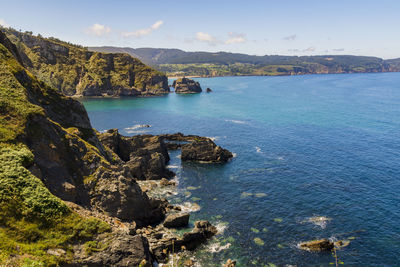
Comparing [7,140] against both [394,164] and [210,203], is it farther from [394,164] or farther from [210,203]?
[394,164]

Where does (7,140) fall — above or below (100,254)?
above

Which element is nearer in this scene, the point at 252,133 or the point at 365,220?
the point at 365,220

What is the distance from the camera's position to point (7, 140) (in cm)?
4269

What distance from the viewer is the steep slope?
35.2 meters

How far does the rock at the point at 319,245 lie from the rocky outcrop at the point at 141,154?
45208 mm

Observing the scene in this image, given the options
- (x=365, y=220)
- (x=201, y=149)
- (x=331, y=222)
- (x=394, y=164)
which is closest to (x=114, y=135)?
(x=201, y=149)

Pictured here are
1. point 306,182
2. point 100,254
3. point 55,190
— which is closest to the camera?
point 100,254

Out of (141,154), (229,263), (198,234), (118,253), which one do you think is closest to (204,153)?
(141,154)

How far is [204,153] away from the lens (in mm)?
94250

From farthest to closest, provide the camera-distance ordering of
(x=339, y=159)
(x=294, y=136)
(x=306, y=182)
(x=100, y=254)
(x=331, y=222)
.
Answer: (x=294, y=136)
(x=339, y=159)
(x=306, y=182)
(x=331, y=222)
(x=100, y=254)

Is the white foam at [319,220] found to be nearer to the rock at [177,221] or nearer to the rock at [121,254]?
the rock at [177,221]

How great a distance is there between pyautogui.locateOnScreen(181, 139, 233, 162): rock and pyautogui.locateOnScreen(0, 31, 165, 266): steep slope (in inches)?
1201

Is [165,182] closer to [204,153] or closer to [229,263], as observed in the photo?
[204,153]

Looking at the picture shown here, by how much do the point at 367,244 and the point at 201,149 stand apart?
5676 centimetres
